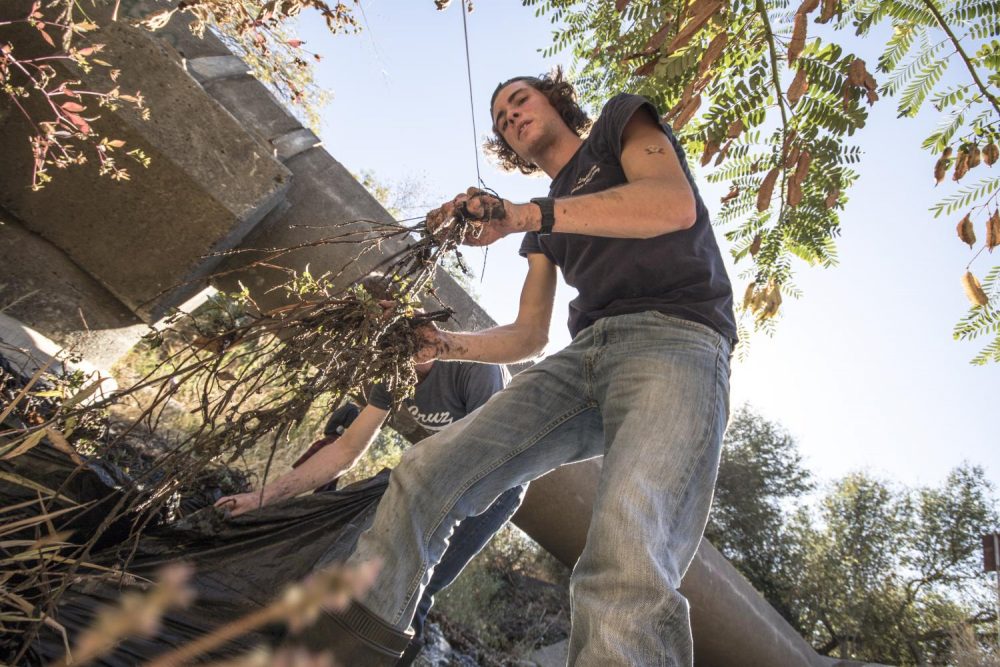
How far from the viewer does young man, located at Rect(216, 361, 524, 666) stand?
8.19ft

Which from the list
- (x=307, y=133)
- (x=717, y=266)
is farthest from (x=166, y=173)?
(x=717, y=266)

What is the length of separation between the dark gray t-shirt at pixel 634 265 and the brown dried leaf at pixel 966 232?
3.10 ft

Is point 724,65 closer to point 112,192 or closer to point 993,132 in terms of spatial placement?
point 993,132

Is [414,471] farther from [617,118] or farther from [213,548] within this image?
[617,118]

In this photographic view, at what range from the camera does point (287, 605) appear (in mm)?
262

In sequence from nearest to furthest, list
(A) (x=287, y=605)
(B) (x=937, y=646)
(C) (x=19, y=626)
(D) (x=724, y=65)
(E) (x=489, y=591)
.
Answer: (A) (x=287, y=605) → (C) (x=19, y=626) → (D) (x=724, y=65) → (E) (x=489, y=591) → (B) (x=937, y=646)

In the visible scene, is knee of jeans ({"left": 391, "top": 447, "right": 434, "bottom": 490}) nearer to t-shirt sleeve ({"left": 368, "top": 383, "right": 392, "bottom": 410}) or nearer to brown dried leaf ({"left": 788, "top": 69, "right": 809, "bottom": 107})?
t-shirt sleeve ({"left": 368, "top": 383, "right": 392, "bottom": 410})

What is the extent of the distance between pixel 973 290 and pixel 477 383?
1.93m

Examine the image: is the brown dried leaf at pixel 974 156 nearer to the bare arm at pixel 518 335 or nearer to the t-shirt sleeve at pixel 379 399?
the bare arm at pixel 518 335

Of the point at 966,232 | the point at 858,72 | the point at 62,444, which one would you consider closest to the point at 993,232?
the point at 966,232

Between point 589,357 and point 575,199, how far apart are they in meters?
0.45

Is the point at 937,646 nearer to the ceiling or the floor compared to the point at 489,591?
nearer to the ceiling

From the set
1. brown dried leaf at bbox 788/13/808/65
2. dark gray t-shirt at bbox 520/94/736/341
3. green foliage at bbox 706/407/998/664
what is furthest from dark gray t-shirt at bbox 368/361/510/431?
green foliage at bbox 706/407/998/664

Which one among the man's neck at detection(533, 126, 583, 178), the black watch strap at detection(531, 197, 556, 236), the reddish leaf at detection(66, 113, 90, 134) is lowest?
the reddish leaf at detection(66, 113, 90, 134)
